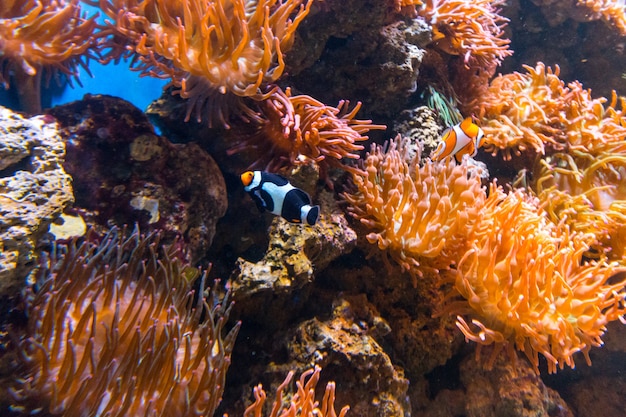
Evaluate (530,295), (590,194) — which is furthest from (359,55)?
(590,194)

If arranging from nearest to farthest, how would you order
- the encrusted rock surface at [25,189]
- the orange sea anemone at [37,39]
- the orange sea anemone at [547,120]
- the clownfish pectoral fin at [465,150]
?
the encrusted rock surface at [25,189] < the orange sea anemone at [37,39] < the clownfish pectoral fin at [465,150] < the orange sea anemone at [547,120]

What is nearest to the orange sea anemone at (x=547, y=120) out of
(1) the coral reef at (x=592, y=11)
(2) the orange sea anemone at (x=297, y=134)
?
(1) the coral reef at (x=592, y=11)

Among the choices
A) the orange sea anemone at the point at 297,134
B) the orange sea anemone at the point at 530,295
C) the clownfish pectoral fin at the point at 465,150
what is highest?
the clownfish pectoral fin at the point at 465,150

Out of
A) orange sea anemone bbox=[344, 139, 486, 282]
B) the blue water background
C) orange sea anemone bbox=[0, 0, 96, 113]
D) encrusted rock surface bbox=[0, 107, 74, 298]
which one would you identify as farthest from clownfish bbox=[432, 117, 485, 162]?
orange sea anemone bbox=[0, 0, 96, 113]

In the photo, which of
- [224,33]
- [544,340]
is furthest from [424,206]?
[224,33]

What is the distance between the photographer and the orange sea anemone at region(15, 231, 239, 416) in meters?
1.55

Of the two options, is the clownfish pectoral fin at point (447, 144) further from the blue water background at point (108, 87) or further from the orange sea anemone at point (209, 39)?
the blue water background at point (108, 87)

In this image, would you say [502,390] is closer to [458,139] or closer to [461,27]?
[458,139]

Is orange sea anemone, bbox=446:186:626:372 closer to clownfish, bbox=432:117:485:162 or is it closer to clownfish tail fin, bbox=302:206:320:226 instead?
clownfish, bbox=432:117:485:162

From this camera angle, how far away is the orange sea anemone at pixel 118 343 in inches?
61.1

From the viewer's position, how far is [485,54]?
3744 millimetres

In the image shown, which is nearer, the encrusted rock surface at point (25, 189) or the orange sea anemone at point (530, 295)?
the encrusted rock surface at point (25, 189)

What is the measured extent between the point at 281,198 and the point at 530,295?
157 cm

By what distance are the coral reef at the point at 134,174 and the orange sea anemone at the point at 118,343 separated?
0.86ft
